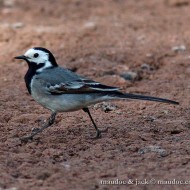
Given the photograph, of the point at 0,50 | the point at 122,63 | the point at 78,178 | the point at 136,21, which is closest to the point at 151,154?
the point at 78,178

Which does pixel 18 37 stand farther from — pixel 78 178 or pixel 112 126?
pixel 78 178

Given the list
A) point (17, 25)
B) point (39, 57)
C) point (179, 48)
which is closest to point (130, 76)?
point (179, 48)

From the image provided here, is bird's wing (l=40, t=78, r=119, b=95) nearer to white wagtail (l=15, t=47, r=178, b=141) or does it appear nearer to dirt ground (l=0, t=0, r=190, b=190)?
white wagtail (l=15, t=47, r=178, b=141)

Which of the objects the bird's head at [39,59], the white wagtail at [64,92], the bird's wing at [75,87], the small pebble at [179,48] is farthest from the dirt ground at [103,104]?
the bird's head at [39,59]

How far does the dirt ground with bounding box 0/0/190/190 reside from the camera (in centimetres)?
650

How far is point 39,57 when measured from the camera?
8039 mm

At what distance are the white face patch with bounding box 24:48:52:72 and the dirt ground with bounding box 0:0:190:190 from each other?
2.41ft

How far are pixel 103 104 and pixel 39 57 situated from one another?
1.27 m

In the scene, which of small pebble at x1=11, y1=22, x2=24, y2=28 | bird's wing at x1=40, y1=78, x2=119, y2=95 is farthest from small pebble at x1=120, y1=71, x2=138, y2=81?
small pebble at x1=11, y1=22, x2=24, y2=28

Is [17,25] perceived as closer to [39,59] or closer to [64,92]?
→ [39,59]

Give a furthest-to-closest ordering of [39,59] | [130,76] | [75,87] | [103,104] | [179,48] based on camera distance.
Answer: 1. [179,48]
2. [130,76]
3. [103,104]
4. [39,59]
5. [75,87]

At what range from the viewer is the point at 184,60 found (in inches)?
423

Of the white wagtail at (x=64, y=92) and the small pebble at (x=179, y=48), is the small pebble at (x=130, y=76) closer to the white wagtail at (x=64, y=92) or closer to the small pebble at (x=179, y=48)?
the small pebble at (x=179, y=48)

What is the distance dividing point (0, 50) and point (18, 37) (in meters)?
0.65
